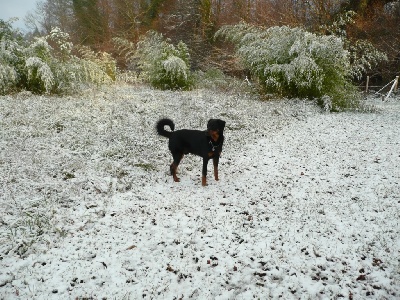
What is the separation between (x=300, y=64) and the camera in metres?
11.2

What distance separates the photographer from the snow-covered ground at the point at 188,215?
3.19 meters

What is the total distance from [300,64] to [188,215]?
9.23 meters

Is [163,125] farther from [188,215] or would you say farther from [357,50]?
[357,50]

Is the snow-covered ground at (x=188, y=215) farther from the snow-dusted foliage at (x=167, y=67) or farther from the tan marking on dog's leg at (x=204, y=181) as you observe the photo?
the snow-dusted foliage at (x=167, y=67)

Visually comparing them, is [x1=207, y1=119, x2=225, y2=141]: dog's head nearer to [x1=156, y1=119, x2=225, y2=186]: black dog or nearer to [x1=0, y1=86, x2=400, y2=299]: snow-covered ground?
[x1=156, y1=119, x2=225, y2=186]: black dog

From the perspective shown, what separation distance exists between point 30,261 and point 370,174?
6.67 metres

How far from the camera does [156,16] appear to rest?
27984mm

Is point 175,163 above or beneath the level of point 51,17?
beneath

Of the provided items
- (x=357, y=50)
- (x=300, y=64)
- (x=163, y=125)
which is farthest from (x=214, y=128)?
(x=357, y=50)

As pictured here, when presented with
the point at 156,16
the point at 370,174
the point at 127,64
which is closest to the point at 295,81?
the point at 370,174

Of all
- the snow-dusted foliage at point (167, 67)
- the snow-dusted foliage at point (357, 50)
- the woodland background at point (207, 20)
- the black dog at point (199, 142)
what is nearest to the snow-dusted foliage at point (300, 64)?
the snow-dusted foliage at point (357, 50)

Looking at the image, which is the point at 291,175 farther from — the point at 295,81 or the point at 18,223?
the point at 295,81

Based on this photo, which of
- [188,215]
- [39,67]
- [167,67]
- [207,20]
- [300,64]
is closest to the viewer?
[188,215]

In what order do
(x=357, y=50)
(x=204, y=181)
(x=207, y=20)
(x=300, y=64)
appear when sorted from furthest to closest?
1. (x=207, y=20)
2. (x=357, y=50)
3. (x=300, y=64)
4. (x=204, y=181)
